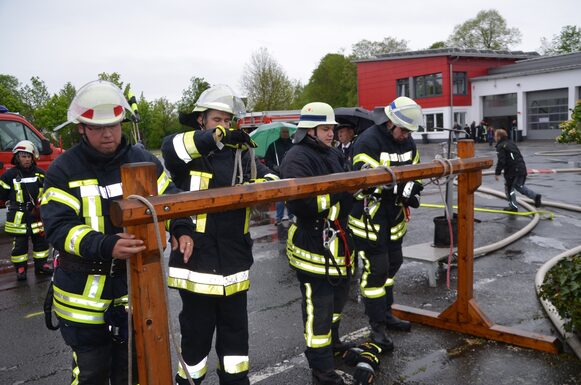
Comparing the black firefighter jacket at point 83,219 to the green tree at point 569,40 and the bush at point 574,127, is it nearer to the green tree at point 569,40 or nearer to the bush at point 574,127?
the bush at point 574,127

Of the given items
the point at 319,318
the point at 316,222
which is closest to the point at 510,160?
the point at 316,222

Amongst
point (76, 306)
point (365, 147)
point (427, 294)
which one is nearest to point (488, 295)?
point (427, 294)

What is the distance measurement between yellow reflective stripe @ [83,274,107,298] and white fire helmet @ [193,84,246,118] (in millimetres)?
1269

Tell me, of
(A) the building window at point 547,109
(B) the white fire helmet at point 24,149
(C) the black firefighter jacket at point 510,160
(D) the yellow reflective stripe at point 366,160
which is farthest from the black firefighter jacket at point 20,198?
(A) the building window at point 547,109

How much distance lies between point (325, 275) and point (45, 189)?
1.97 metres

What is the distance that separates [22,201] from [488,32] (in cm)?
6187

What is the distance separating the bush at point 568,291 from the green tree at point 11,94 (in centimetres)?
3043

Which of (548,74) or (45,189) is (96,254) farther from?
(548,74)

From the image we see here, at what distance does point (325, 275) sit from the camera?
3.75m

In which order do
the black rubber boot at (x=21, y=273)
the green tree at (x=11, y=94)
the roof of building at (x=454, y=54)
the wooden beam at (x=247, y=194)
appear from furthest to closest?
1. the roof of building at (x=454, y=54)
2. the green tree at (x=11, y=94)
3. the black rubber boot at (x=21, y=273)
4. the wooden beam at (x=247, y=194)

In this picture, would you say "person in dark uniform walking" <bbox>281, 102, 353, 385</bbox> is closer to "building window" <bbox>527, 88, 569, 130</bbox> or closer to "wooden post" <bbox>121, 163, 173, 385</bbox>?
"wooden post" <bbox>121, 163, 173, 385</bbox>

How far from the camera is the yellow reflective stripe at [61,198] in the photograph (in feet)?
8.96

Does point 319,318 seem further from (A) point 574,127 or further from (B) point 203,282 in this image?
(A) point 574,127

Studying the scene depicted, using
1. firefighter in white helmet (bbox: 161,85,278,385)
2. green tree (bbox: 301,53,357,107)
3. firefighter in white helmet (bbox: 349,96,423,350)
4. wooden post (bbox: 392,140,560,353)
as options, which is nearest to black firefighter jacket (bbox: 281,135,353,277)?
firefighter in white helmet (bbox: 161,85,278,385)
